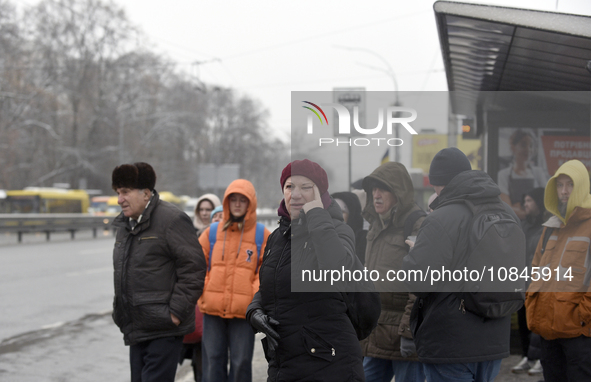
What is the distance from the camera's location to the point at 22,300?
33.9 feet

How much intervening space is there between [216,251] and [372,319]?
2069 mm

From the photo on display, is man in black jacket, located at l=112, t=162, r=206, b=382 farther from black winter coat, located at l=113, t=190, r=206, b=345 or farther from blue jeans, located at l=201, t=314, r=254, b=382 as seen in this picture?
blue jeans, located at l=201, t=314, r=254, b=382

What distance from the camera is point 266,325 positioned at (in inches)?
109

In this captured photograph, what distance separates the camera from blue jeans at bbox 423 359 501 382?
9.46ft

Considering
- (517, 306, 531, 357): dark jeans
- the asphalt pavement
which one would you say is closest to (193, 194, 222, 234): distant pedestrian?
the asphalt pavement

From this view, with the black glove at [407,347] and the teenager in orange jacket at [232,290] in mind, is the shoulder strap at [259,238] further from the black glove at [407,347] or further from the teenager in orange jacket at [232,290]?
the black glove at [407,347]

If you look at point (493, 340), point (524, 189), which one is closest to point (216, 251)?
point (493, 340)

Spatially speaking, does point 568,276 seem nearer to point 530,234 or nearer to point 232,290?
point 530,234

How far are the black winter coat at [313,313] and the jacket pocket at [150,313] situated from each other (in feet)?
4.28

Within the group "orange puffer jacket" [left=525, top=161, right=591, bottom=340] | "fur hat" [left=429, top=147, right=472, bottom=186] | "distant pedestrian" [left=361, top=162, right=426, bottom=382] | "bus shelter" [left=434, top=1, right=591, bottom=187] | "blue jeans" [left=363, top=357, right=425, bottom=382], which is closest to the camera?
"fur hat" [left=429, top=147, right=472, bottom=186]

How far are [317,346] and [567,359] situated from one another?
6.23 feet

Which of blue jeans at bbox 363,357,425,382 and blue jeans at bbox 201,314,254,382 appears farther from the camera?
blue jeans at bbox 201,314,254,382

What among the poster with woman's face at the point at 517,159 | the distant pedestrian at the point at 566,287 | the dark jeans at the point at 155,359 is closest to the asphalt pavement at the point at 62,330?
the dark jeans at the point at 155,359

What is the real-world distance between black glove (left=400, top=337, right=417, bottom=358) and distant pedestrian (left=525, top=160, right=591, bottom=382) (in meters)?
0.87
